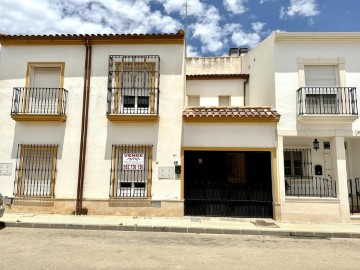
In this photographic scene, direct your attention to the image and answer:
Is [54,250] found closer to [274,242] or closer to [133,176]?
[133,176]

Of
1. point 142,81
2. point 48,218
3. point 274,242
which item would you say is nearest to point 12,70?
point 142,81

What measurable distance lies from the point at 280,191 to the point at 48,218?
8.06 meters

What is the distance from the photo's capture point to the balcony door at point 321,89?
10.8m

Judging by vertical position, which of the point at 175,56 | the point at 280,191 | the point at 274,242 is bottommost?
the point at 274,242

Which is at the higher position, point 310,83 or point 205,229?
point 310,83

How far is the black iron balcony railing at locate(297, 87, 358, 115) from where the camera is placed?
10.6 m

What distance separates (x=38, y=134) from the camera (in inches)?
428

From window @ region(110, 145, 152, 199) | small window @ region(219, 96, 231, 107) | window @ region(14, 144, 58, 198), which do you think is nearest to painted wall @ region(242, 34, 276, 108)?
small window @ region(219, 96, 231, 107)

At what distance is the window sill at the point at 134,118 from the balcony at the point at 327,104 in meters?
5.34

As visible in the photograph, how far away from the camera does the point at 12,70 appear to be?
11352 mm

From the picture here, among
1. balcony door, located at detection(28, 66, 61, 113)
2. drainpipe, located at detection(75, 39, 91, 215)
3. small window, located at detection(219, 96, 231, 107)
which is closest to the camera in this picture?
drainpipe, located at detection(75, 39, 91, 215)

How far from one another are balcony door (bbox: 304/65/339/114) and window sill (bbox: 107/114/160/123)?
226 inches

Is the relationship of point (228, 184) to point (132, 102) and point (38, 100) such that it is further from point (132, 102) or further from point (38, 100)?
point (38, 100)

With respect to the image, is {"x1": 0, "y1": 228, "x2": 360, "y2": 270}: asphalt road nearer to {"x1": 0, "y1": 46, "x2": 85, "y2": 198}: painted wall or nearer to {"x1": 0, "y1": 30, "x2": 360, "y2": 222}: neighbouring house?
{"x1": 0, "y1": 30, "x2": 360, "y2": 222}: neighbouring house
